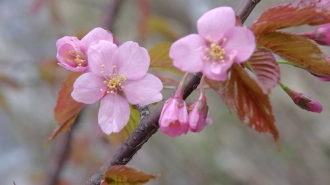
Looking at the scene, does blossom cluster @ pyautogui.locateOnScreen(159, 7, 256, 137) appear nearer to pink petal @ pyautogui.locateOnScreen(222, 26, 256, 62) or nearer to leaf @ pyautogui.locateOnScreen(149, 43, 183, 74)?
pink petal @ pyautogui.locateOnScreen(222, 26, 256, 62)

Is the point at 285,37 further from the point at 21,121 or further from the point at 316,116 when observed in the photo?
the point at 21,121

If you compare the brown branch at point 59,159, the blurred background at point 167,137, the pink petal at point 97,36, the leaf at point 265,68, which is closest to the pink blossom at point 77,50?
the pink petal at point 97,36

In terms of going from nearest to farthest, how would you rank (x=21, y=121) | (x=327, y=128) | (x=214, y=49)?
(x=214, y=49)
(x=327, y=128)
(x=21, y=121)

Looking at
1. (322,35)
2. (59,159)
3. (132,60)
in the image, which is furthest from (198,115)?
(59,159)

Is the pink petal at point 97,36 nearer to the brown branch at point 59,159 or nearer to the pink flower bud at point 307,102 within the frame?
the pink flower bud at point 307,102

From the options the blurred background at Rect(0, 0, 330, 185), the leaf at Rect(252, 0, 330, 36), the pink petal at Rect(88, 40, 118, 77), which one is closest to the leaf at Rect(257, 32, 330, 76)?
the leaf at Rect(252, 0, 330, 36)

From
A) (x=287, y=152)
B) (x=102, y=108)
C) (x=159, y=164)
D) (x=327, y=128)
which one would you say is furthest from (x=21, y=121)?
(x=102, y=108)
